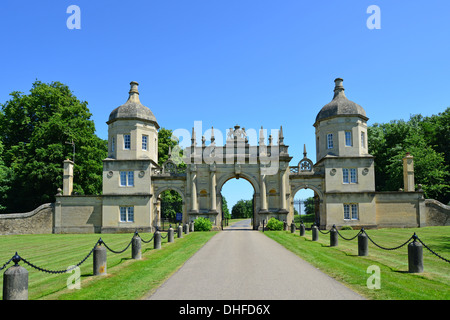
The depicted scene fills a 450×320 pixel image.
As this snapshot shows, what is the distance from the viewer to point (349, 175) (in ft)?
124

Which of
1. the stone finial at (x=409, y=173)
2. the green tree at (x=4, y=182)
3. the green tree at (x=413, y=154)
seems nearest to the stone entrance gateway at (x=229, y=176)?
the stone finial at (x=409, y=173)

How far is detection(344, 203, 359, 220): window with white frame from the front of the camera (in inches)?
1470

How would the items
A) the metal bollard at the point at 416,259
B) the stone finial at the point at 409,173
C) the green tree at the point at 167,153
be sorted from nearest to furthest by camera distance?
the metal bollard at the point at 416,259
the stone finial at the point at 409,173
the green tree at the point at 167,153

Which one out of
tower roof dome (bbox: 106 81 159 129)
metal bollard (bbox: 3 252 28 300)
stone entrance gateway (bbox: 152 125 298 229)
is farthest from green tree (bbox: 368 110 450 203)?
metal bollard (bbox: 3 252 28 300)

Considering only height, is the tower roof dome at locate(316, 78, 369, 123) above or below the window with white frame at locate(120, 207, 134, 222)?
above

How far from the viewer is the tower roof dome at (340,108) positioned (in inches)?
1501

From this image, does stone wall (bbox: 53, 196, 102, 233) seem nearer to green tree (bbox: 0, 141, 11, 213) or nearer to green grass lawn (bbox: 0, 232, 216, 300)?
green tree (bbox: 0, 141, 11, 213)

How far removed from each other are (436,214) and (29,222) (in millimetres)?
39868

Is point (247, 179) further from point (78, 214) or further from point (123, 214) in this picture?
point (78, 214)

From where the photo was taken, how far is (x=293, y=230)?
3231 centimetres

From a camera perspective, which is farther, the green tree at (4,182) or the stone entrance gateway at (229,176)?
the green tree at (4,182)

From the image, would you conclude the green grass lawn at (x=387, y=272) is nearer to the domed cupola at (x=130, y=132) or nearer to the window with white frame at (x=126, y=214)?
the window with white frame at (x=126, y=214)

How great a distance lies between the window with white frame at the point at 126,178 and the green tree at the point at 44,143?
6.60 meters

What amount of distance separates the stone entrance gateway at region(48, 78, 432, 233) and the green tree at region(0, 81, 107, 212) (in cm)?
418
